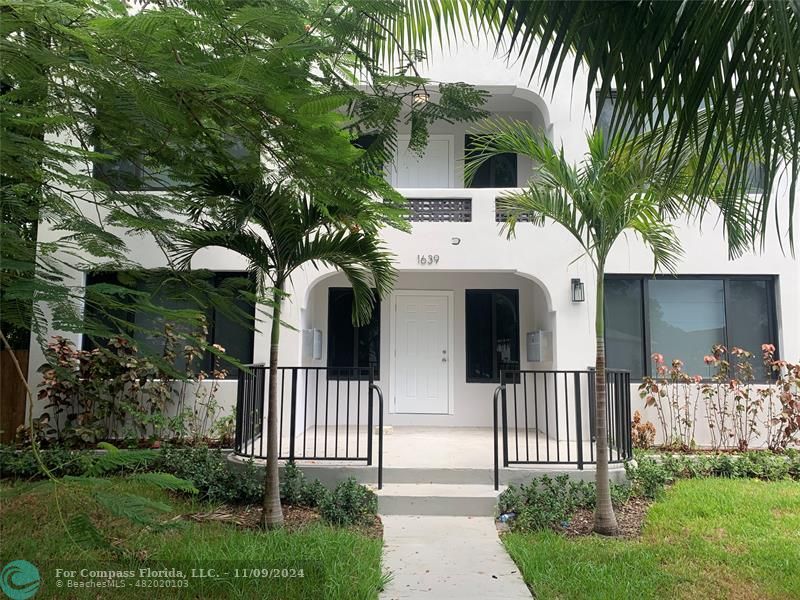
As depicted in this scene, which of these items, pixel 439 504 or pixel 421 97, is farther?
pixel 439 504

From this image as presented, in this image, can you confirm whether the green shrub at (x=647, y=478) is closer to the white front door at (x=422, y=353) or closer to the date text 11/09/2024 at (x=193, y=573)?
the white front door at (x=422, y=353)

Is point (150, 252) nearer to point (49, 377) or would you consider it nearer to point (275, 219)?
point (49, 377)

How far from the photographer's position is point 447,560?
3.85 metres

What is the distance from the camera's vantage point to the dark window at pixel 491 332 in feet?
27.3

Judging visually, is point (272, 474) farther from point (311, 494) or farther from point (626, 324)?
point (626, 324)

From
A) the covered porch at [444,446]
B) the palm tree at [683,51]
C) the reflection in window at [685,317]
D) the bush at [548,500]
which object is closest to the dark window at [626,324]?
the reflection in window at [685,317]

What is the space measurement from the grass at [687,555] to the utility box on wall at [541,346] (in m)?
2.60

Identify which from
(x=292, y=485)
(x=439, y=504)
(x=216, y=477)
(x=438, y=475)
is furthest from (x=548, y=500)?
(x=216, y=477)

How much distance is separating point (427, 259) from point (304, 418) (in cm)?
279

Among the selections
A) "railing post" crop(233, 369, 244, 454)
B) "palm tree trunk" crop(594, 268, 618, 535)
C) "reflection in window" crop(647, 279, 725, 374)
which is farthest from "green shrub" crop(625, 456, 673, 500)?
"railing post" crop(233, 369, 244, 454)

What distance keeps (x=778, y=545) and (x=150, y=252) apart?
7711 mm

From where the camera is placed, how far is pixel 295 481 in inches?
192

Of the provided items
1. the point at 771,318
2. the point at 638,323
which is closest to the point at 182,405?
the point at 638,323

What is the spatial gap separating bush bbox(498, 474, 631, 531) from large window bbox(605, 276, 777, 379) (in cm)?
285
